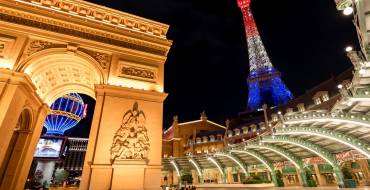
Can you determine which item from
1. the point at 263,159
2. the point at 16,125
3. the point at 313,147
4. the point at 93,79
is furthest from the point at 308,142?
the point at 16,125

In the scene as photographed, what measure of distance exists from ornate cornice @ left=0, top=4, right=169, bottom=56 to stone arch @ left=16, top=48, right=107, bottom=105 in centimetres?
150

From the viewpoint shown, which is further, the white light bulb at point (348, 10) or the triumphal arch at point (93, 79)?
the triumphal arch at point (93, 79)

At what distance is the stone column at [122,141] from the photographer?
1077cm

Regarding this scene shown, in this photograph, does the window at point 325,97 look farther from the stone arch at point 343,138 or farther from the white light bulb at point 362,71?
the white light bulb at point 362,71

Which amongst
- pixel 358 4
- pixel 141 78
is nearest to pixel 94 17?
pixel 141 78

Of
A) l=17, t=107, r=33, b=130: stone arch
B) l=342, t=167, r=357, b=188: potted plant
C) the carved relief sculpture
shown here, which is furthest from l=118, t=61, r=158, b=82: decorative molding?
l=342, t=167, r=357, b=188: potted plant

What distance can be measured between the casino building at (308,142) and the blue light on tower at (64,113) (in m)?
20.9

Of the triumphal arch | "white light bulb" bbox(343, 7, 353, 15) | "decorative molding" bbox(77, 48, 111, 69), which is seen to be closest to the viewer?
"white light bulb" bbox(343, 7, 353, 15)

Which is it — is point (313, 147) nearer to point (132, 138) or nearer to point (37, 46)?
point (132, 138)

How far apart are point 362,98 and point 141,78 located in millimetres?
12671

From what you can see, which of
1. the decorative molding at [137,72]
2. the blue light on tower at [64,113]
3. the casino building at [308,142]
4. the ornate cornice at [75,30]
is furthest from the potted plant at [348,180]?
the blue light on tower at [64,113]

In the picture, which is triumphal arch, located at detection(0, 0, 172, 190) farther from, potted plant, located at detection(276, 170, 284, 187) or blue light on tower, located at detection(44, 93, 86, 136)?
potted plant, located at detection(276, 170, 284, 187)

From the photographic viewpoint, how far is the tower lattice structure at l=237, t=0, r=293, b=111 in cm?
7463

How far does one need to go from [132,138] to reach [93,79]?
5443 mm
